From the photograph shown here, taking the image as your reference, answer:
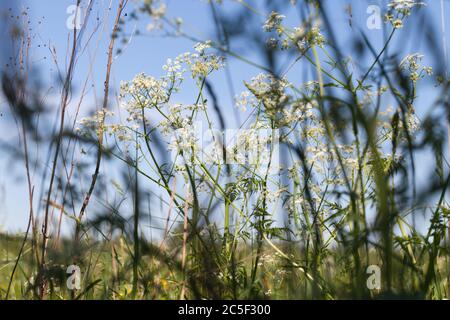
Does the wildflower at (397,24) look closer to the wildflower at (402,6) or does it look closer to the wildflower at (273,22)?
the wildflower at (402,6)

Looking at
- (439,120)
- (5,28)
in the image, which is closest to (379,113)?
(439,120)

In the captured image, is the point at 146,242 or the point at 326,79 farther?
the point at 146,242

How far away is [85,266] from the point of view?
2182 millimetres

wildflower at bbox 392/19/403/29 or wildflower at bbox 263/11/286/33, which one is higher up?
wildflower at bbox 263/11/286/33

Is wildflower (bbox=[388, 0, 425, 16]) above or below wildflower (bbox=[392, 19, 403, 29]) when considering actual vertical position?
above

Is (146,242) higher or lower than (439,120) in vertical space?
lower

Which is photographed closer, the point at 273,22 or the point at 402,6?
the point at 402,6

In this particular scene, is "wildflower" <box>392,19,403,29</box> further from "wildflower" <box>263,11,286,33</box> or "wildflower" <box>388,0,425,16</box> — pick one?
"wildflower" <box>263,11,286,33</box>

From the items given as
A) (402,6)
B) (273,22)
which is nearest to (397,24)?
(402,6)

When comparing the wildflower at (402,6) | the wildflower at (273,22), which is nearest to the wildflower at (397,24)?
the wildflower at (402,6)

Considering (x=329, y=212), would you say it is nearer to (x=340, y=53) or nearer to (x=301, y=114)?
(x=301, y=114)

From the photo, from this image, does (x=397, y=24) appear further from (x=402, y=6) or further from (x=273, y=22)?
(x=273, y=22)

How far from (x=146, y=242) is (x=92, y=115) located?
0.90 metres

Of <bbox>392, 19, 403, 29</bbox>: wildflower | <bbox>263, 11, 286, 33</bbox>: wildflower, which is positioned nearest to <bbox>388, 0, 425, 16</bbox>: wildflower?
<bbox>392, 19, 403, 29</bbox>: wildflower
